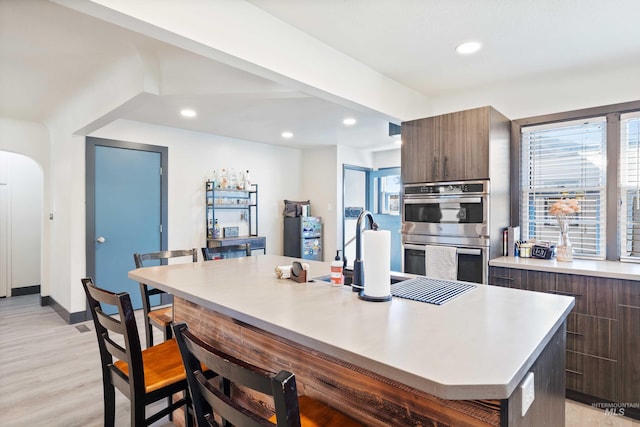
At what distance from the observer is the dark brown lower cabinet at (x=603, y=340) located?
220cm

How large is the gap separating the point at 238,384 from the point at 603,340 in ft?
8.54

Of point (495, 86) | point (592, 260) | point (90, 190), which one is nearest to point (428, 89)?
point (495, 86)

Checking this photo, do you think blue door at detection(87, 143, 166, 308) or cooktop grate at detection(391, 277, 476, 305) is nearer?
cooktop grate at detection(391, 277, 476, 305)

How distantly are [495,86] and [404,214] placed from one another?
1.50 metres

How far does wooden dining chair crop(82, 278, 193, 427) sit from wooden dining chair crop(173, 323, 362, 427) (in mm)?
539

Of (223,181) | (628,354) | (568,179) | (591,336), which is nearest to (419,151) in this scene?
(568,179)

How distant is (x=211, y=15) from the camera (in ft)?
5.81

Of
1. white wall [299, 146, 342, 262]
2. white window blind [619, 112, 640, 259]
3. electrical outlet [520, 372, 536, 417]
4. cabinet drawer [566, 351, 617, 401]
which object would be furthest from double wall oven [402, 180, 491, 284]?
white wall [299, 146, 342, 262]

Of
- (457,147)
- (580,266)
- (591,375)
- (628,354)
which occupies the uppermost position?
(457,147)

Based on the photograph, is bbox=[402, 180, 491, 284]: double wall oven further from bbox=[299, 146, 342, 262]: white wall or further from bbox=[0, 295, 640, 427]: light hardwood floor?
bbox=[299, 146, 342, 262]: white wall

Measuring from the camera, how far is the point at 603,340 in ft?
7.50

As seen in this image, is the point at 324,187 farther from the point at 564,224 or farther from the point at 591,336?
the point at 591,336

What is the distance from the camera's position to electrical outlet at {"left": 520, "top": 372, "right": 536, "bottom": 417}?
941 mm

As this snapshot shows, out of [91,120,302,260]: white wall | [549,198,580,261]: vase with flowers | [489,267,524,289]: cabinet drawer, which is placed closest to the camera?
[489,267,524,289]: cabinet drawer
